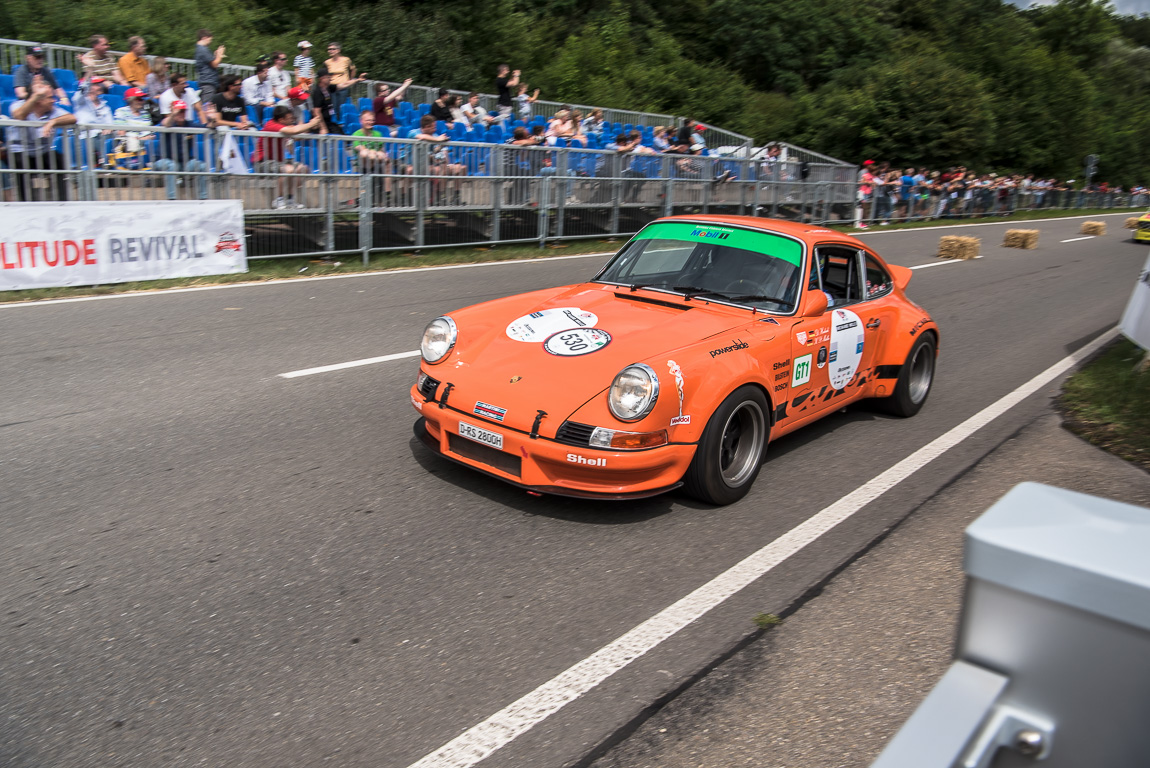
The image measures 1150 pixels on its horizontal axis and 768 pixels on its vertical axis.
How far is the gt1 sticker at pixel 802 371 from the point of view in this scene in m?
5.32

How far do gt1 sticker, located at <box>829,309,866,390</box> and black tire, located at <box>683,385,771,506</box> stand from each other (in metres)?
0.93

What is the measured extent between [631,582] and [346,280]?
823 centimetres

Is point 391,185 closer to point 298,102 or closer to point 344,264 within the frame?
point 344,264

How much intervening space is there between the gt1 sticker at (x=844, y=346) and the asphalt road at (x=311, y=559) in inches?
20.4

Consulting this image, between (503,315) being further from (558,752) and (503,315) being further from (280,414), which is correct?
(558,752)

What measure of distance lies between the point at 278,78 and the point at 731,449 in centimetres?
1267

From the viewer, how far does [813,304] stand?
5.43 m

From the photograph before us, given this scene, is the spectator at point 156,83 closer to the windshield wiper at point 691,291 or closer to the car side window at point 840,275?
the windshield wiper at point 691,291

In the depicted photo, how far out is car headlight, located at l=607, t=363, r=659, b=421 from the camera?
4.37m

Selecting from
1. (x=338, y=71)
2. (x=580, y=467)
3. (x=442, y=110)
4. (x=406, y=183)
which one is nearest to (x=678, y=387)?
(x=580, y=467)

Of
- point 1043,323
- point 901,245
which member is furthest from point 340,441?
point 901,245

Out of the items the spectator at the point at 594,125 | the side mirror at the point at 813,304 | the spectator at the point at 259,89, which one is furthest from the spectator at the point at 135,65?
→ the side mirror at the point at 813,304

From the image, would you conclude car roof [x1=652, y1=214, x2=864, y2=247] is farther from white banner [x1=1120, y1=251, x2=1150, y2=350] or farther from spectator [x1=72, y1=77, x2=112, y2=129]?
spectator [x1=72, y1=77, x2=112, y2=129]

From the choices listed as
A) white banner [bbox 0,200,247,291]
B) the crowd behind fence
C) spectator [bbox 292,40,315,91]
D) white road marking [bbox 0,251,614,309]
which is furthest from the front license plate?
spectator [bbox 292,40,315,91]
